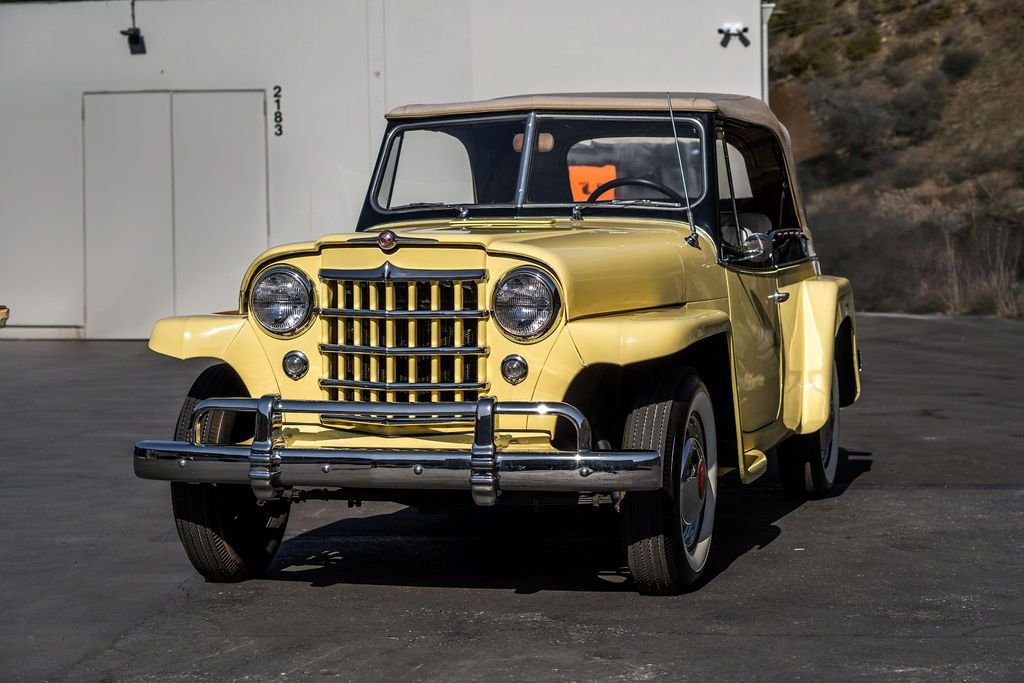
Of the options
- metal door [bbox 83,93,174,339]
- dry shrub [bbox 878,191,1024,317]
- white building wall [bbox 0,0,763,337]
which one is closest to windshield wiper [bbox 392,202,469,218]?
white building wall [bbox 0,0,763,337]

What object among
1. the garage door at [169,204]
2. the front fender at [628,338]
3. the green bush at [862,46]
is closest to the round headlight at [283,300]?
the front fender at [628,338]

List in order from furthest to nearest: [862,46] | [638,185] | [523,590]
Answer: [862,46] → [638,185] → [523,590]

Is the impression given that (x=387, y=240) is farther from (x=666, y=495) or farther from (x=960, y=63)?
(x=960, y=63)

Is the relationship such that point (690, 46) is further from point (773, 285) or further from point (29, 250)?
point (773, 285)

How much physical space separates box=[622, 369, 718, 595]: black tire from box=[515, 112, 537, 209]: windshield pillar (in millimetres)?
1437

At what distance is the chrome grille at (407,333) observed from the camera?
18.3 ft

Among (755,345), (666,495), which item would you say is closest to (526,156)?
(755,345)

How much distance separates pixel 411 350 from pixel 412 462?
492 millimetres

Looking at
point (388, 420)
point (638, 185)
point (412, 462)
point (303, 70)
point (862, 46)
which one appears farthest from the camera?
point (862, 46)

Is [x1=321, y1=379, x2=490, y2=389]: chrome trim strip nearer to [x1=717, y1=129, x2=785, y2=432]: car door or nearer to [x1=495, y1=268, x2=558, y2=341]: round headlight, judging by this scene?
[x1=495, y1=268, x2=558, y2=341]: round headlight

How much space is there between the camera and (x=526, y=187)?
6938mm

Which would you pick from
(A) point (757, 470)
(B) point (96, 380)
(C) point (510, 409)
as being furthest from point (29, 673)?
(B) point (96, 380)

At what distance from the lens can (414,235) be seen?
5.73m

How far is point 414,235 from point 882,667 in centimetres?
228
